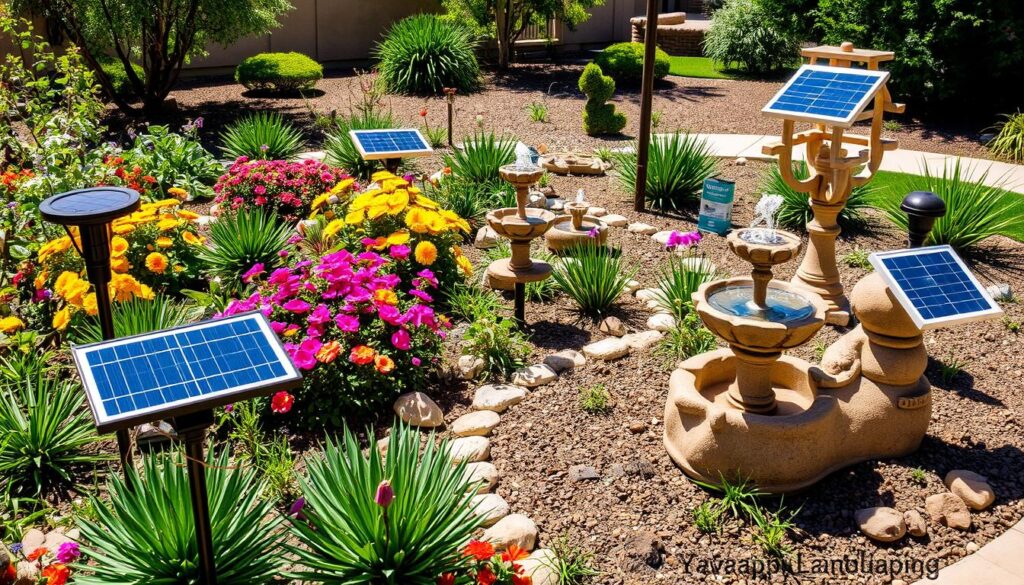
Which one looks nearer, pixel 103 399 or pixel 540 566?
pixel 103 399

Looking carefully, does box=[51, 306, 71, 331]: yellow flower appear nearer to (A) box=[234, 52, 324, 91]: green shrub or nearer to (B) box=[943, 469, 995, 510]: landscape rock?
(B) box=[943, 469, 995, 510]: landscape rock

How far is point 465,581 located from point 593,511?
0.89 metres

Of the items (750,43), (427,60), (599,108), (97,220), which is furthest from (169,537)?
(750,43)

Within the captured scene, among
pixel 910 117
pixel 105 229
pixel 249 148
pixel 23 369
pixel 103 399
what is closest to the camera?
pixel 103 399

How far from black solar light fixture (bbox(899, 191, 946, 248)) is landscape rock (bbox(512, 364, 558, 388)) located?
7.30ft

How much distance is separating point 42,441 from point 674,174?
5863 millimetres

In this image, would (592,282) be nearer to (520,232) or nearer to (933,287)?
(520,232)

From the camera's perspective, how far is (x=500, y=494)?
413cm

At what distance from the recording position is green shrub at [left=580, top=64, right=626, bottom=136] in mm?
11250

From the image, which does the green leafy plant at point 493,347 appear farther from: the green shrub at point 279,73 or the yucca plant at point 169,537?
the green shrub at point 279,73

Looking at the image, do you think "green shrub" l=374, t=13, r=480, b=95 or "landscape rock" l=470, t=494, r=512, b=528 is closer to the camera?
"landscape rock" l=470, t=494, r=512, b=528

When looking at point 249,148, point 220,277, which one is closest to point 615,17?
point 249,148

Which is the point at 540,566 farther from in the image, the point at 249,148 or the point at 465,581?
the point at 249,148

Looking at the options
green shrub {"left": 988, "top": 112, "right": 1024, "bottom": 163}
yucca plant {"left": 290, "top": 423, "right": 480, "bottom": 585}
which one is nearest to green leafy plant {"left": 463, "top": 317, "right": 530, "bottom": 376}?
yucca plant {"left": 290, "top": 423, "right": 480, "bottom": 585}
